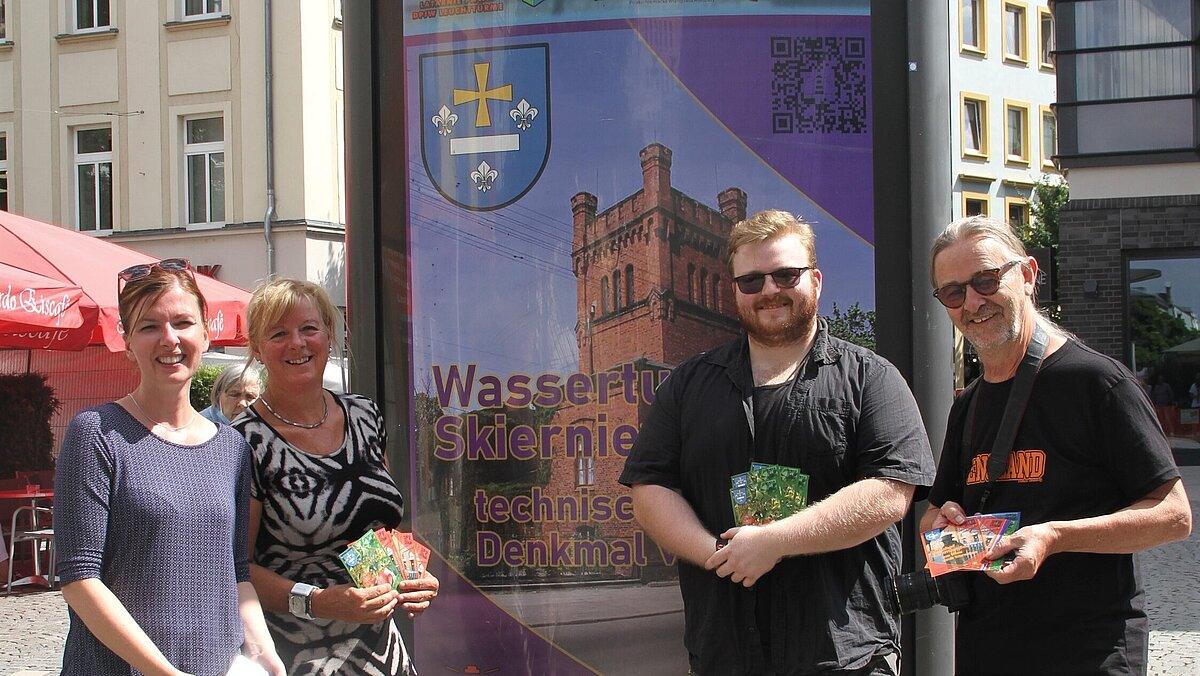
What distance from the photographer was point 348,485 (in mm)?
3018

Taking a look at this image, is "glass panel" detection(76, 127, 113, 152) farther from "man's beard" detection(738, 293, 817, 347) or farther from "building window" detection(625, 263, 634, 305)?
"man's beard" detection(738, 293, 817, 347)

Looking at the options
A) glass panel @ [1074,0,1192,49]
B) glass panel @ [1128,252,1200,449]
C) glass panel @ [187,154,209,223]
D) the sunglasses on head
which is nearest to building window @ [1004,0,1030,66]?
glass panel @ [1128,252,1200,449]

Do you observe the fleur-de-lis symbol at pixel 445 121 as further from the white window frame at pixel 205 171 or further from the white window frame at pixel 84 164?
the white window frame at pixel 84 164

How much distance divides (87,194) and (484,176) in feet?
75.1

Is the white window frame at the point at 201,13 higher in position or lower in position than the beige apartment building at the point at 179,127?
higher

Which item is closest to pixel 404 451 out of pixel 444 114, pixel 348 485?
pixel 348 485

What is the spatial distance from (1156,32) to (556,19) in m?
16.8

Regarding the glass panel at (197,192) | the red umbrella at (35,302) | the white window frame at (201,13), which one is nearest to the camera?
the red umbrella at (35,302)

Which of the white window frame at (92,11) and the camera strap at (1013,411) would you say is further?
the white window frame at (92,11)

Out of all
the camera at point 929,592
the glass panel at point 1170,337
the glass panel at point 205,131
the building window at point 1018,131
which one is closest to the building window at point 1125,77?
the glass panel at point 1170,337

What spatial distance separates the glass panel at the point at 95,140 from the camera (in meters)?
24.0

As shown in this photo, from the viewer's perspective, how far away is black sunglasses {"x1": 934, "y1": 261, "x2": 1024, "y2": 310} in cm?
275

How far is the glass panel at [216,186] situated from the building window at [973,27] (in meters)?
23.3

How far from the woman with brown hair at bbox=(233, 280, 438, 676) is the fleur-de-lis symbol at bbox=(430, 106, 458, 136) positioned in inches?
26.0
